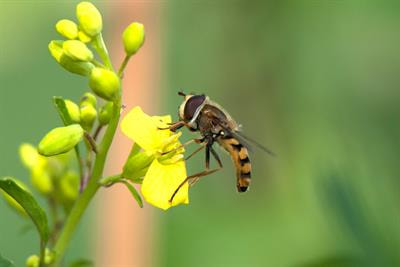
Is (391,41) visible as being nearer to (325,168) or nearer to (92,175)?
(325,168)

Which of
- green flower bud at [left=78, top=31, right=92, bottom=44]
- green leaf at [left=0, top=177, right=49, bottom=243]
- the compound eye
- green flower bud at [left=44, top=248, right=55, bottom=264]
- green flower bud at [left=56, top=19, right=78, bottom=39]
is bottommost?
green flower bud at [left=44, top=248, right=55, bottom=264]

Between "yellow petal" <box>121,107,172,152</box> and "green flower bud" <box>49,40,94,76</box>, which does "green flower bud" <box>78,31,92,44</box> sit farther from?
"yellow petal" <box>121,107,172,152</box>

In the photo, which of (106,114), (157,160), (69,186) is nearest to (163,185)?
(157,160)

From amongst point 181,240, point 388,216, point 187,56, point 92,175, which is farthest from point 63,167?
point 187,56

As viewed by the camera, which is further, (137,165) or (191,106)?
(191,106)

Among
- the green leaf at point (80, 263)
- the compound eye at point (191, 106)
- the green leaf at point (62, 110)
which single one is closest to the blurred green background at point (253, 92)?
the compound eye at point (191, 106)

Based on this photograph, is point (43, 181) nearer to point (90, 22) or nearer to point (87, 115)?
point (87, 115)

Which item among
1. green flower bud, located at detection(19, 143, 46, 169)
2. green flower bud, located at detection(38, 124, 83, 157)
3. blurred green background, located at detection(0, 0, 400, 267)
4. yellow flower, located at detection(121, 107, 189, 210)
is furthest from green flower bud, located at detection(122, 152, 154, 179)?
blurred green background, located at detection(0, 0, 400, 267)
